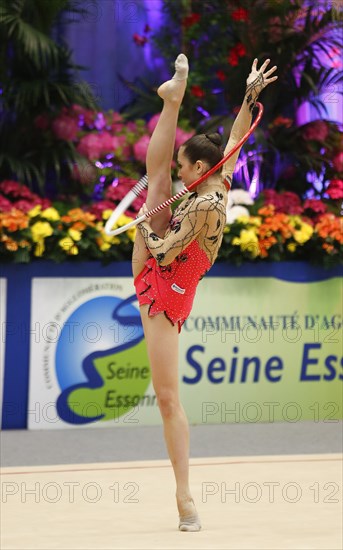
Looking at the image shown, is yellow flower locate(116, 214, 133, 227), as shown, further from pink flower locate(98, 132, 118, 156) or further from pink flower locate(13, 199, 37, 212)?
pink flower locate(98, 132, 118, 156)

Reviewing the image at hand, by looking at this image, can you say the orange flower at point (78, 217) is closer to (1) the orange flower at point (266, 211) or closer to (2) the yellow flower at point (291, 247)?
(1) the orange flower at point (266, 211)

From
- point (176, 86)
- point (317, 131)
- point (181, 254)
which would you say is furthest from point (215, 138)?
point (317, 131)

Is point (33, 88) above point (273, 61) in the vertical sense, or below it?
below

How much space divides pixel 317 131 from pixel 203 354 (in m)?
2.59

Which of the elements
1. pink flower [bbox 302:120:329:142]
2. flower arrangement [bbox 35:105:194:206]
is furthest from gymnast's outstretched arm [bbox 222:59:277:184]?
pink flower [bbox 302:120:329:142]

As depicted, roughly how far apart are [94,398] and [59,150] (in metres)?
2.28

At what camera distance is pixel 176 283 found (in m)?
4.00

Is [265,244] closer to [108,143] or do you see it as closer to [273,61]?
[108,143]

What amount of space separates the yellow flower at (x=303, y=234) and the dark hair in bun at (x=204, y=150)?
10.4 feet

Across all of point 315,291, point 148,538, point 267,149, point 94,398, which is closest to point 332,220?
point 315,291

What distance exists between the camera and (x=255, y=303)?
698 cm

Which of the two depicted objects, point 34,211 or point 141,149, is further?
point 141,149

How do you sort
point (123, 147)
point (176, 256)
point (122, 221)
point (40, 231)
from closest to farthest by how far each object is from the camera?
point (176, 256), point (40, 231), point (122, 221), point (123, 147)

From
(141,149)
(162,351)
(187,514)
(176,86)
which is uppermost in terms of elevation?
(141,149)
